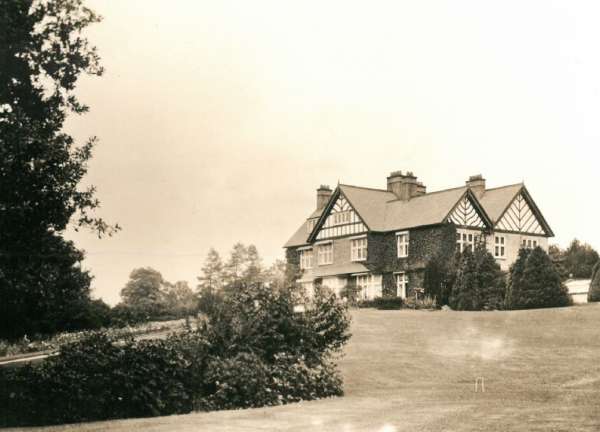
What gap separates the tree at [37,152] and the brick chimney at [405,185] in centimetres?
3760

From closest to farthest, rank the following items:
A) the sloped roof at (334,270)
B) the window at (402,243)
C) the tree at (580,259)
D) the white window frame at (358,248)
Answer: the window at (402,243)
the sloped roof at (334,270)
the white window frame at (358,248)
the tree at (580,259)

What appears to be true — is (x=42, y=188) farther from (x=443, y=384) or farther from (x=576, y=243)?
(x=576, y=243)

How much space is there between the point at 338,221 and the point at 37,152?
128 ft

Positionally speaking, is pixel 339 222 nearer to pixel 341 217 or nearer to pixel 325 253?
pixel 341 217

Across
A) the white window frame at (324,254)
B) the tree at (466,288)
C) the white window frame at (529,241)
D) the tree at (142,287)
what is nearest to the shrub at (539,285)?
the tree at (466,288)

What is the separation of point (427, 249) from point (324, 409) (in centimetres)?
3626

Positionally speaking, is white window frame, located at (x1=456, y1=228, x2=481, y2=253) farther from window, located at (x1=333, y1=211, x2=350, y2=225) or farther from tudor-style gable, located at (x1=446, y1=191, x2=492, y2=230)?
window, located at (x1=333, y1=211, x2=350, y2=225)

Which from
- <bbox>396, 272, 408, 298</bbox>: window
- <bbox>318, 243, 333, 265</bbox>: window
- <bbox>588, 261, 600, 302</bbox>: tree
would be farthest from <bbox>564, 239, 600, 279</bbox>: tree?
<bbox>588, 261, 600, 302</bbox>: tree

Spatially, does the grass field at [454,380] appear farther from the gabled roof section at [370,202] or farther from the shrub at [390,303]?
the gabled roof section at [370,202]

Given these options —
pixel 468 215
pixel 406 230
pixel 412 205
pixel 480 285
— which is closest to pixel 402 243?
pixel 406 230

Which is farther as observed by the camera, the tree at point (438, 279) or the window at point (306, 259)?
the window at point (306, 259)

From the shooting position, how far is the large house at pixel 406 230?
1987 inches

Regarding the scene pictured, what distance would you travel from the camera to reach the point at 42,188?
18.8m

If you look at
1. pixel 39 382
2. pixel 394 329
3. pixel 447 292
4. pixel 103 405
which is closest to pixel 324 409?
pixel 103 405
